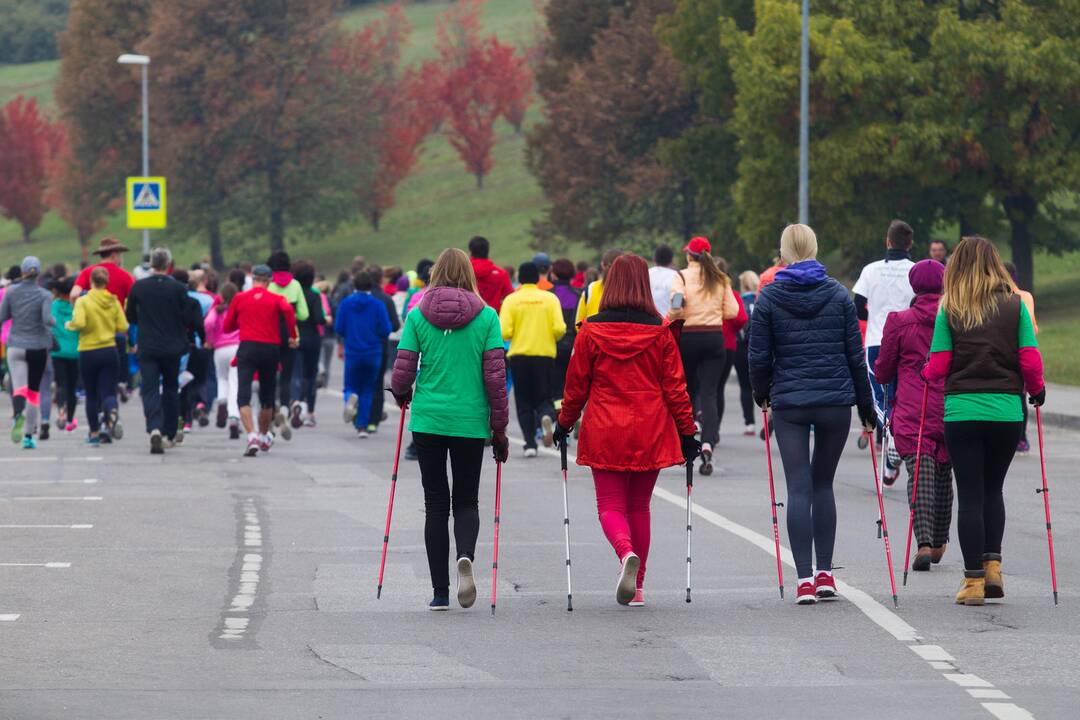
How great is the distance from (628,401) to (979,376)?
1640 mm

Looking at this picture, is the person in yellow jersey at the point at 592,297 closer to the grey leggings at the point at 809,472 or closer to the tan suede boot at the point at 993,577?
the grey leggings at the point at 809,472

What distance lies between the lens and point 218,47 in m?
73.9

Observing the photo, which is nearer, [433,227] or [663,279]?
[663,279]

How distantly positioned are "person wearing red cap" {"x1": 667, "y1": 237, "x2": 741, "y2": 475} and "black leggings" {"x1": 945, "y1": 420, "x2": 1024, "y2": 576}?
6849 mm

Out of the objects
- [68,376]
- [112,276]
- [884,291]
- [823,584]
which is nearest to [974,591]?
[823,584]

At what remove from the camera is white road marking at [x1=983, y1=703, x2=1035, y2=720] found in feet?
23.4

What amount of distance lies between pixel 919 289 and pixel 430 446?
345cm

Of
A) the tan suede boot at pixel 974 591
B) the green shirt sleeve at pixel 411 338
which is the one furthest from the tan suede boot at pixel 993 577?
the green shirt sleeve at pixel 411 338

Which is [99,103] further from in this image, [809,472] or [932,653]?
[932,653]

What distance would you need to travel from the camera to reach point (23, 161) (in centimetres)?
9075

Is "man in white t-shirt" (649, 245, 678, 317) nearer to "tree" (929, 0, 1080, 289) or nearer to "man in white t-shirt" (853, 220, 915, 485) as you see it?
"man in white t-shirt" (853, 220, 915, 485)

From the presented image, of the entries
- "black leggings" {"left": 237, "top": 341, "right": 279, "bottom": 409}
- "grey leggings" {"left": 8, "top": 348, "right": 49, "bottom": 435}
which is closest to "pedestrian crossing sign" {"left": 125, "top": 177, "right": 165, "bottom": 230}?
"grey leggings" {"left": 8, "top": 348, "right": 49, "bottom": 435}

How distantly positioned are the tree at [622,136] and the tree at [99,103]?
77.4 ft

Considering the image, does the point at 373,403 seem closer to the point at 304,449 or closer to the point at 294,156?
the point at 304,449
